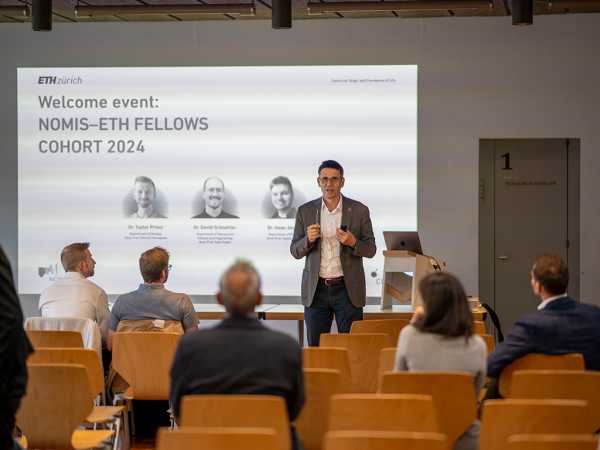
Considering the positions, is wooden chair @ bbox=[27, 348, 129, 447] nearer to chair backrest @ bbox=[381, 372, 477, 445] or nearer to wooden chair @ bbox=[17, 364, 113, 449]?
wooden chair @ bbox=[17, 364, 113, 449]

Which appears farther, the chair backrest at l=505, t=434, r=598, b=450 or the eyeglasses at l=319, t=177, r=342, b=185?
the eyeglasses at l=319, t=177, r=342, b=185

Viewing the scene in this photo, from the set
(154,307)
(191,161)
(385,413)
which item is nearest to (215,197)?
(191,161)

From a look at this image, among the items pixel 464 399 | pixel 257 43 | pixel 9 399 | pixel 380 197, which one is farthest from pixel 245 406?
pixel 257 43

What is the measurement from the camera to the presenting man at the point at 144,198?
10172 mm

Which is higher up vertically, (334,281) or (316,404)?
(334,281)

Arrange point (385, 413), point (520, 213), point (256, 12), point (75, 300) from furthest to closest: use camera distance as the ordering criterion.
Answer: point (520, 213)
point (256, 12)
point (75, 300)
point (385, 413)

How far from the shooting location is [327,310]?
732 cm

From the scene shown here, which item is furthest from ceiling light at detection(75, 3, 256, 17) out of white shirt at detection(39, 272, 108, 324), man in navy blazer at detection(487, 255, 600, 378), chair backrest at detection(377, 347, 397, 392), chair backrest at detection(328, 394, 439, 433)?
chair backrest at detection(328, 394, 439, 433)

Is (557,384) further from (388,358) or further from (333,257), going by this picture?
(333,257)

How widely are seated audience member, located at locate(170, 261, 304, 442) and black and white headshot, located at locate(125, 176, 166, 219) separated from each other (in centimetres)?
673

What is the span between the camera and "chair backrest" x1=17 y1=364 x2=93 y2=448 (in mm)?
4469

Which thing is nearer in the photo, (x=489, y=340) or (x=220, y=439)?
(x=220, y=439)

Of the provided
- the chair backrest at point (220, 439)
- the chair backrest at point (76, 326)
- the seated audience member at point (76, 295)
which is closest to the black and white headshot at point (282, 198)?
the seated audience member at point (76, 295)

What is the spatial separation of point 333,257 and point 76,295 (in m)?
1.95
